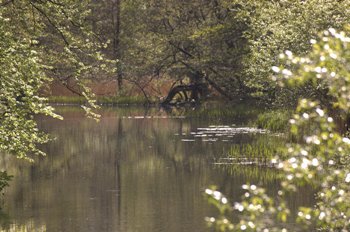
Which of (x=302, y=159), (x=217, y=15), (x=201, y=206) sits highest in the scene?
(x=217, y=15)

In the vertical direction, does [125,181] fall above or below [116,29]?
below

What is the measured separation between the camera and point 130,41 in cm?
7931

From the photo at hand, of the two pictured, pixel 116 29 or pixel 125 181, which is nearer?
pixel 125 181

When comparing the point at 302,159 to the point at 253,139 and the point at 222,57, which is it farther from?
the point at 222,57

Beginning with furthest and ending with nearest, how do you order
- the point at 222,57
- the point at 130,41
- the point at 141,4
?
the point at 130,41
the point at 141,4
the point at 222,57

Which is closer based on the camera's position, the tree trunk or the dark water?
the dark water

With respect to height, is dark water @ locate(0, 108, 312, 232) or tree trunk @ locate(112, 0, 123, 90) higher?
tree trunk @ locate(112, 0, 123, 90)

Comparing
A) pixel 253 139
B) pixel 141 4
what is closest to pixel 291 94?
pixel 253 139

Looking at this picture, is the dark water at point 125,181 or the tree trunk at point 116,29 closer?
the dark water at point 125,181

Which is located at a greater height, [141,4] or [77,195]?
[141,4]

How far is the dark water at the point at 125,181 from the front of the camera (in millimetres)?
22344

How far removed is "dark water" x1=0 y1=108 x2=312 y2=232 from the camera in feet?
73.3

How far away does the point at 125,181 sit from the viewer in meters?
29.5

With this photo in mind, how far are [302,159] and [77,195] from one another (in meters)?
18.0
